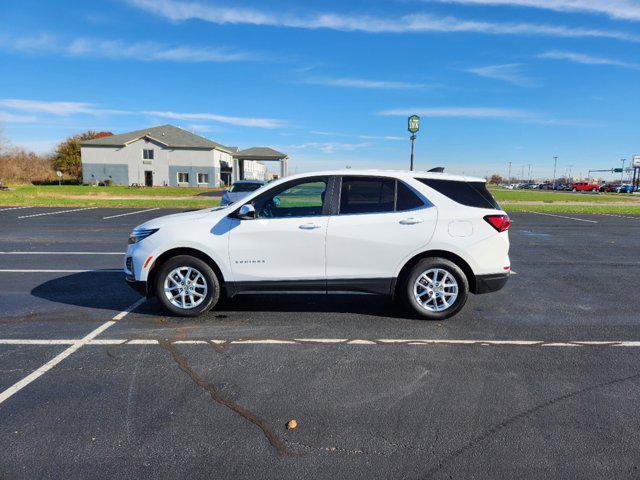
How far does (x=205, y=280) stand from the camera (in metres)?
5.25

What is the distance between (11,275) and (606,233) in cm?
1608

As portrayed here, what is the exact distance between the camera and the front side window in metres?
5.30

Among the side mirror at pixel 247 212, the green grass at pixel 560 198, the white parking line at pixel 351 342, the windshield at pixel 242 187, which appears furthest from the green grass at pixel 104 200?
the green grass at pixel 560 198

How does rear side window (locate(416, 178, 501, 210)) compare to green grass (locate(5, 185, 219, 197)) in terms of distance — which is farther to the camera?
green grass (locate(5, 185, 219, 197))

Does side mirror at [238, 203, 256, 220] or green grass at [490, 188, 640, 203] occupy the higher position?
side mirror at [238, 203, 256, 220]

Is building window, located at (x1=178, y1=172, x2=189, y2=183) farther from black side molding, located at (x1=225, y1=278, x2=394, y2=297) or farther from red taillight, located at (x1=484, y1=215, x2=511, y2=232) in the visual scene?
red taillight, located at (x1=484, y1=215, x2=511, y2=232)

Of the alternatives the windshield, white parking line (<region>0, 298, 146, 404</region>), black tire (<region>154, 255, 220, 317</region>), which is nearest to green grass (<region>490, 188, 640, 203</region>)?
the windshield

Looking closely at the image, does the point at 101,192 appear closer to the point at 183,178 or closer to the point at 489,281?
the point at 183,178

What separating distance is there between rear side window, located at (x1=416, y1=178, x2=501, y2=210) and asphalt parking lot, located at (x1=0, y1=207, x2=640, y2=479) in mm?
1434

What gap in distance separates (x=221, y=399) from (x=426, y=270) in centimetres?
290

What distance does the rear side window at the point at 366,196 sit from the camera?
5277 mm

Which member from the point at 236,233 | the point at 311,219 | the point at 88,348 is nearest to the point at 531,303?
the point at 311,219

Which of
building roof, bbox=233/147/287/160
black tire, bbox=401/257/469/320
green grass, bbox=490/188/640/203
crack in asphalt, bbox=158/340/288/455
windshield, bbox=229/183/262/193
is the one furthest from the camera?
building roof, bbox=233/147/287/160

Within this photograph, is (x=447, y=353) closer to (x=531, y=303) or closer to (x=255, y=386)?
(x=255, y=386)
